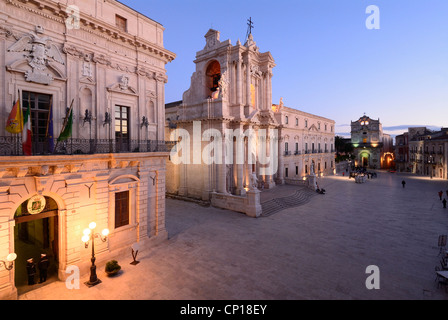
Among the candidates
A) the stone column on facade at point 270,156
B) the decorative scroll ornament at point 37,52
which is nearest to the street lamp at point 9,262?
the decorative scroll ornament at point 37,52

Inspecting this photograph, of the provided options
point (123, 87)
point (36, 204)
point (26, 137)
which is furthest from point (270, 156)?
point (26, 137)

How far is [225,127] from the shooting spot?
23.4 m

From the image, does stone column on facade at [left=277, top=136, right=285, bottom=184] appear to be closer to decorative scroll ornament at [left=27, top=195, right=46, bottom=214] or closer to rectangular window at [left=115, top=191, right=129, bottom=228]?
rectangular window at [left=115, top=191, right=129, bottom=228]

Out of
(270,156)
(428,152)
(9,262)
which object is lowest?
(9,262)

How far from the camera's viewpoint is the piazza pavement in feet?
30.2

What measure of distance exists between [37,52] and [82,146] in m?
3.99

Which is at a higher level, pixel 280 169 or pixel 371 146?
pixel 371 146

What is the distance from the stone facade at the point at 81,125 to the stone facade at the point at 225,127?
30.9 feet

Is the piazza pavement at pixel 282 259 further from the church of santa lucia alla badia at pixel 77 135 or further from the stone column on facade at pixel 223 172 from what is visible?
the stone column on facade at pixel 223 172

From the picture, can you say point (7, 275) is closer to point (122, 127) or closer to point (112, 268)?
point (112, 268)

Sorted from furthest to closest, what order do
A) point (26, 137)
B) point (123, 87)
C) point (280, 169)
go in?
point (280, 169) < point (123, 87) < point (26, 137)

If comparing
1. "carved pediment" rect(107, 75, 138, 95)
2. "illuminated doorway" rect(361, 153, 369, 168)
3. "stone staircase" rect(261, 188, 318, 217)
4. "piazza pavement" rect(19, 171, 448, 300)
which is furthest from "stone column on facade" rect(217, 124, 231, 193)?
"illuminated doorway" rect(361, 153, 369, 168)

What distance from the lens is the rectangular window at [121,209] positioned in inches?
477
